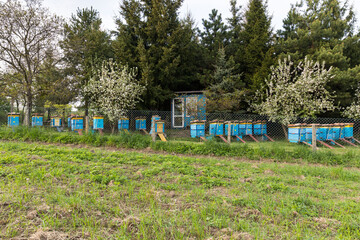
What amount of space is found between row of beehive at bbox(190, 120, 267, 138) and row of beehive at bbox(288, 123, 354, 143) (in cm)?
213

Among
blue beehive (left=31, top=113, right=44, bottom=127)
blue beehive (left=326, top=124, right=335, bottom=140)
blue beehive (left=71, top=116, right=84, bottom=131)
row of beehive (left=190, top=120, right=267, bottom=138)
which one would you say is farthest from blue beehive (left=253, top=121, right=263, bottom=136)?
blue beehive (left=31, top=113, right=44, bottom=127)

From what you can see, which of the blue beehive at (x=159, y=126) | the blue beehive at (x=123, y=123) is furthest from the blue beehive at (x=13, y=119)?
the blue beehive at (x=159, y=126)

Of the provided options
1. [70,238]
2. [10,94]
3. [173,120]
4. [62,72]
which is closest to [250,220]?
[70,238]

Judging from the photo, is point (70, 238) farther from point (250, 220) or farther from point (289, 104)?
point (289, 104)

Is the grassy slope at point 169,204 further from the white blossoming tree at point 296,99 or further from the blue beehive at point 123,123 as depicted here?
the white blossoming tree at point 296,99

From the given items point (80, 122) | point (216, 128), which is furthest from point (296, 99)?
point (80, 122)

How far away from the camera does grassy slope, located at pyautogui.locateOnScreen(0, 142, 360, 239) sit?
2.29 m

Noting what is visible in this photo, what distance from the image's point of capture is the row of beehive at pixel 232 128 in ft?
33.3

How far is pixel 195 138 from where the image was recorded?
34.9 feet

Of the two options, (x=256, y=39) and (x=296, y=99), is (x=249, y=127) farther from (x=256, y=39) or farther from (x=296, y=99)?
(x=256, y=39)

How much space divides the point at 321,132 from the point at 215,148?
606 cm

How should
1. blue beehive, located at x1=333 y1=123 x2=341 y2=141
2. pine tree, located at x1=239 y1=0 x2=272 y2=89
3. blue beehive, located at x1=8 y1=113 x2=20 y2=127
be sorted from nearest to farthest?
blue beehive, located at x1=333 y1=123 x2=341 y2=141
blue beehive, located at x1=8 y1=113 x2=20 y2=127
pine tree, located at x1=239 y1=0 x2=272 y2=89

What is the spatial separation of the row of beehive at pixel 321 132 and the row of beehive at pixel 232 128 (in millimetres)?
2133

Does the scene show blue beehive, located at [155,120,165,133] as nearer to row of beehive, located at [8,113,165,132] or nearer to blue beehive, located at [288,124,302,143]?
row of beehive, located at [8,113,165,132]
